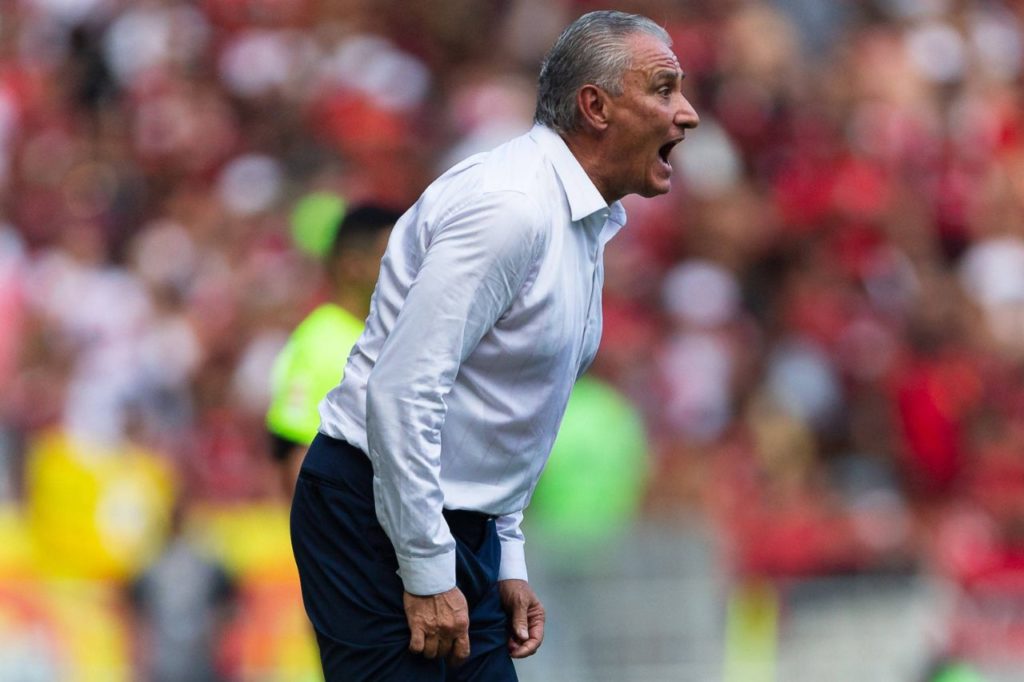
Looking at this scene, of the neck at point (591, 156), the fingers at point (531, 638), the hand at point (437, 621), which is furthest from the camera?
the fingers at point (531, 638)

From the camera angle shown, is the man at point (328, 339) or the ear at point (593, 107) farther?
the man at point (328, 339)

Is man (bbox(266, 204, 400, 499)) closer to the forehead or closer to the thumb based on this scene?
the thumb

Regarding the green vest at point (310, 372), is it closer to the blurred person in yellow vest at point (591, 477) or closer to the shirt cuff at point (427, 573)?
the shirt cuff at point (427, 573)

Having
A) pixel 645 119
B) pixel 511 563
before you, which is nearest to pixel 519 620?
pixel 511 563

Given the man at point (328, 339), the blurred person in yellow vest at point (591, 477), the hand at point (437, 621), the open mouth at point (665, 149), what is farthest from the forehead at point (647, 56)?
the blurred person in yellow vest at point (591, 477)

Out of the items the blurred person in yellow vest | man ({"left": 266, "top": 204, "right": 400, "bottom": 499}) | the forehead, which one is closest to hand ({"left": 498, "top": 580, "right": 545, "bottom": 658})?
the forehead

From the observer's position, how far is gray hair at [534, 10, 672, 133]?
12.1 ft

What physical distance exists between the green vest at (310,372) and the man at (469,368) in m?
1.44

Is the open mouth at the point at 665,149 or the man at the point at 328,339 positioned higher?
the open mouth at the point at 665,149

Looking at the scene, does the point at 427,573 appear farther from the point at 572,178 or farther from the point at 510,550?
the point at 572,178

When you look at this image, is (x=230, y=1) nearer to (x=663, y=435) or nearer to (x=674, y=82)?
(x=663, y=435)

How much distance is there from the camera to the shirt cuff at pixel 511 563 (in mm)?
4086

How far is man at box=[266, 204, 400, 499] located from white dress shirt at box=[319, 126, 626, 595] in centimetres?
146

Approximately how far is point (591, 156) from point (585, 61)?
0.65 feet
